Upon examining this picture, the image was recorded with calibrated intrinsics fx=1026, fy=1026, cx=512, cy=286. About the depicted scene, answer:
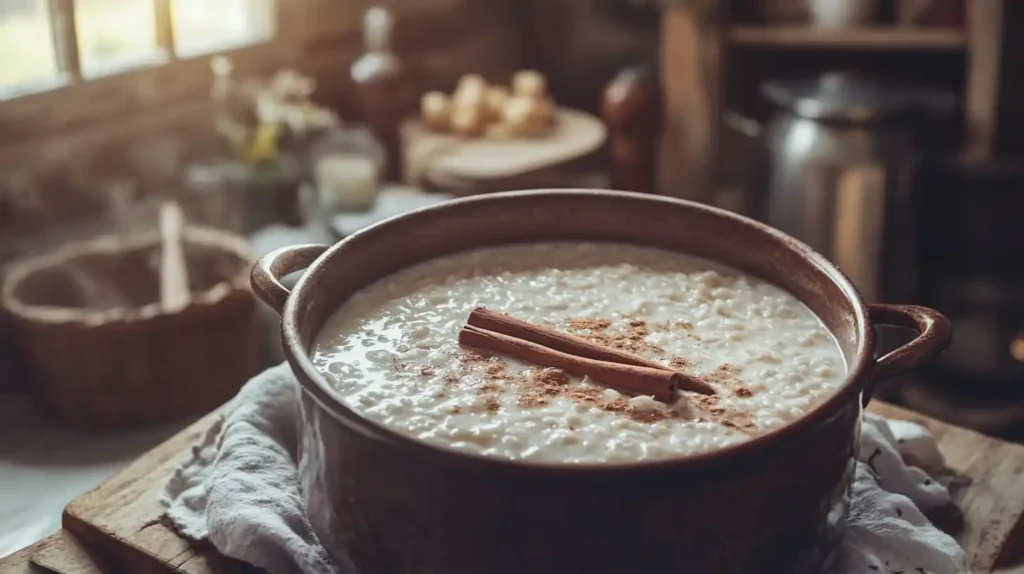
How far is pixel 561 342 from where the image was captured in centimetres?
97

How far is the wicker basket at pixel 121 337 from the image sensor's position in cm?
172

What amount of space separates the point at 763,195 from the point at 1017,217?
66 centimetres

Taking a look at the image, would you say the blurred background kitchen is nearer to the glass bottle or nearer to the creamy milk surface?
the glass bottle

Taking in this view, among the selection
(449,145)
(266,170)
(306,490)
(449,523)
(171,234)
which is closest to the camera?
(449,523)

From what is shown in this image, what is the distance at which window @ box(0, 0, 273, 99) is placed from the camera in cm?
205

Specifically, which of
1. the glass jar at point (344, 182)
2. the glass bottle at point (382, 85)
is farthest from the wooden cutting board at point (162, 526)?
the glass bottle at point (382, 85)

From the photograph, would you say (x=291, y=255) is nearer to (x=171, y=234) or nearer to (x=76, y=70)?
(x=171, y=234)

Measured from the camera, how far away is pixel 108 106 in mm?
2174

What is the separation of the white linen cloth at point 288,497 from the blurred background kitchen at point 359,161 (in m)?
0.76

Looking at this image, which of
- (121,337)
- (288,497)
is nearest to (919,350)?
(288,497)

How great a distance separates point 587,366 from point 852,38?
205cm

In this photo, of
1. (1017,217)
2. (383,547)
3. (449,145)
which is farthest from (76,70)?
(1017,217)

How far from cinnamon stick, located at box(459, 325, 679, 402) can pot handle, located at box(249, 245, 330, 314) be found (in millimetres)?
176

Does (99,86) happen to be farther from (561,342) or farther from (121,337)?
(561,342)
